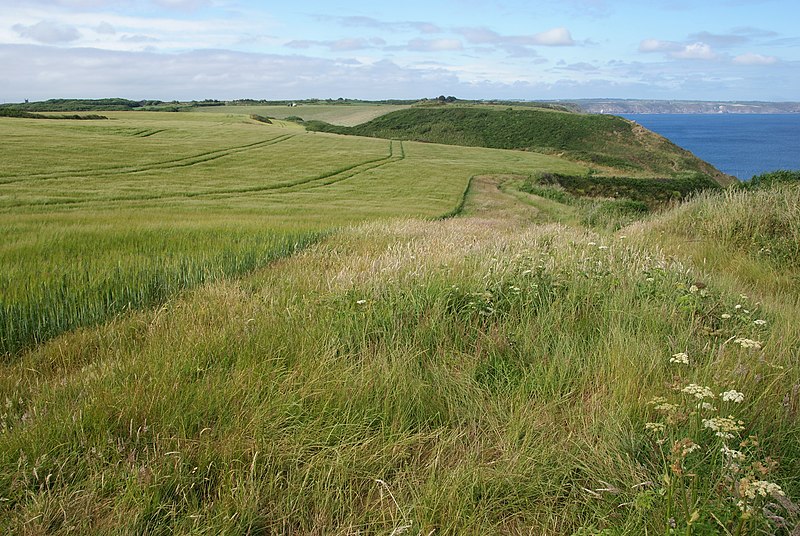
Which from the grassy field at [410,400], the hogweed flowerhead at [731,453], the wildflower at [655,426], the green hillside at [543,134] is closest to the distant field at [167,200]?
the grassy field at [410,400]

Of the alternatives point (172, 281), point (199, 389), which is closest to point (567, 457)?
point (199, 389)

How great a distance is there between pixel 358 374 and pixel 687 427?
5.99 ft

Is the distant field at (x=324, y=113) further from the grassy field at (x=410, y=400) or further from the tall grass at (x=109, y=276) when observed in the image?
the grassy field at (x=410, y=400)

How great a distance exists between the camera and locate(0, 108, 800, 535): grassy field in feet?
7.66

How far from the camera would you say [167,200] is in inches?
822

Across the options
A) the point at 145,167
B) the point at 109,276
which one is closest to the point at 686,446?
the point at 109,276

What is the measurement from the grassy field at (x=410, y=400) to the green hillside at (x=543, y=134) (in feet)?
185

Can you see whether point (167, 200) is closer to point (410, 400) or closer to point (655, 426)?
point (410, 400)

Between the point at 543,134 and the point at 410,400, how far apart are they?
8139cm

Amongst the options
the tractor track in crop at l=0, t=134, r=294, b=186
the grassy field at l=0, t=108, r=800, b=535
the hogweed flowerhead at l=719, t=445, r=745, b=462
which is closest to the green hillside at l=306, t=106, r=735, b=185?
the tractor track in crop at l=0, t=134, r=294, b=186

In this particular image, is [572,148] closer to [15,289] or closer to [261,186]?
[261,186]

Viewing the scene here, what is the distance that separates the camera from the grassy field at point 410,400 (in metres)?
2.34

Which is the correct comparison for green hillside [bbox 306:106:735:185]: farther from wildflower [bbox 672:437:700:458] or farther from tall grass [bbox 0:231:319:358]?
wildflower [bbox 672:437:700:458]

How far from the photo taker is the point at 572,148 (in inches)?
2891
